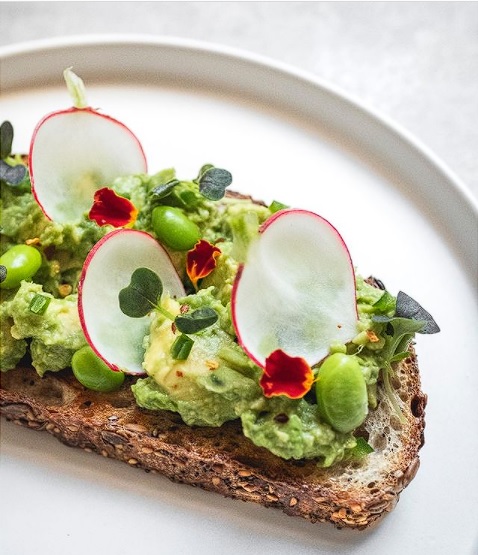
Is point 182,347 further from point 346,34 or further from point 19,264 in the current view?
point 346,34

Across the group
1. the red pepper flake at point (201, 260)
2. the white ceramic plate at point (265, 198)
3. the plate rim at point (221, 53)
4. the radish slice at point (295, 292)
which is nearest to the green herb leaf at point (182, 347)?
the radish slice at point (295, 292)

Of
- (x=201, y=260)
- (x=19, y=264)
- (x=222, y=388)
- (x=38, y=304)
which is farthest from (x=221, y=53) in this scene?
(x=222, y=388)

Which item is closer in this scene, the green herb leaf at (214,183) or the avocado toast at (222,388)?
the avocado toast at (222,388)

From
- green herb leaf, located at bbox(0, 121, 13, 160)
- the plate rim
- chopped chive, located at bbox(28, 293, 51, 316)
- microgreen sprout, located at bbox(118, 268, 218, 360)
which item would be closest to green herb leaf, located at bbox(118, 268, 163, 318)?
microgreen sprout, located at bbox(118, 268, 218, 360)

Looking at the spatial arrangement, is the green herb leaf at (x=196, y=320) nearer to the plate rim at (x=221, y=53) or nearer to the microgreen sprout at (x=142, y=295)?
the microgreen sprout at (x=142, y=295)

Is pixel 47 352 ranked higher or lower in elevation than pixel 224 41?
lower

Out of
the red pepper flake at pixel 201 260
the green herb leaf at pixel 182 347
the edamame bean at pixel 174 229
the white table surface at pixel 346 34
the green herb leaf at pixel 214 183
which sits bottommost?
the green herb leaf at pixel 182 347

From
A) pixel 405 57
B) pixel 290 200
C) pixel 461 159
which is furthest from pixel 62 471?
pixel 405 57

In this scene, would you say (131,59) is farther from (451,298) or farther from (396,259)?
(451,298)
